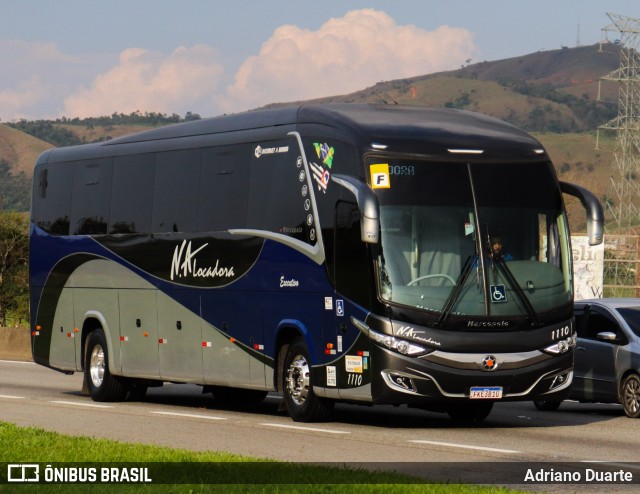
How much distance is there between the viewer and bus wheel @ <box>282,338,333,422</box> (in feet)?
59.7

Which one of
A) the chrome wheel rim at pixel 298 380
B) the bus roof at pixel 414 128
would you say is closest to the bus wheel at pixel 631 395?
the bus roof at pixel 414 128

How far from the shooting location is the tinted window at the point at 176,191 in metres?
21.2

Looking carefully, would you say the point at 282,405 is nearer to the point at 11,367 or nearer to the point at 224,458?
the point at 224,458

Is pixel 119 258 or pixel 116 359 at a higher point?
pixel 119 258

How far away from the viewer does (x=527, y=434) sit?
16875 millimetres

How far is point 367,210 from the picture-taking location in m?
16.4

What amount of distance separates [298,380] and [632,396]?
451cm

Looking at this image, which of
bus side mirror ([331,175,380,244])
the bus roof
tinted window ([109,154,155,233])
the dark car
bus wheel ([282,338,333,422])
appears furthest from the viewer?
tinted window ([109,154,155,233])

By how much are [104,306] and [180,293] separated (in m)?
2.62

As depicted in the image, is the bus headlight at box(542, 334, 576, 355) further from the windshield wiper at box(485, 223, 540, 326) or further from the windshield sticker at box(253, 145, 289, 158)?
the windshield sticker at box(253, 145, 289, 158)

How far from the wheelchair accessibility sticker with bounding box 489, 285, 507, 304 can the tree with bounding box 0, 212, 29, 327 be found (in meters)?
41.3

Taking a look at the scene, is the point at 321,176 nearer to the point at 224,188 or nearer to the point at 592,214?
the point at 224,188

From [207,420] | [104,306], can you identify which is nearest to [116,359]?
[104,306]

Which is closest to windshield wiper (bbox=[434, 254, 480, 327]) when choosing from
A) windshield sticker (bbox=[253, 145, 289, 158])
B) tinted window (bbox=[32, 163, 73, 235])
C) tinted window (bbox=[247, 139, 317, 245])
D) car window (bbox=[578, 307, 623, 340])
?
tinted window (bbox=[247, 139, 317, 245])
